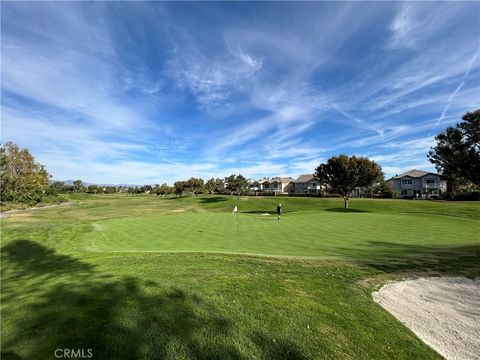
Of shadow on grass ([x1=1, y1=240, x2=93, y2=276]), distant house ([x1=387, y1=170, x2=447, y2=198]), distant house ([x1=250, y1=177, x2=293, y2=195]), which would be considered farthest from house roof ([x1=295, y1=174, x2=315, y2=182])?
shadow on grass ([x1=1, y1=240, x2=93, y2=276])

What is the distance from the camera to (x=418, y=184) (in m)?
90.2

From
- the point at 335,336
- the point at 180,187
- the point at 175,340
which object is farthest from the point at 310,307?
the point at 180,187

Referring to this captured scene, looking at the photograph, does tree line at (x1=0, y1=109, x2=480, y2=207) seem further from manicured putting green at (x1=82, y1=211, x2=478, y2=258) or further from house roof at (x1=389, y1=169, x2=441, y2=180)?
house roof at (x1=389, y1=169, x2=441, y2=180)

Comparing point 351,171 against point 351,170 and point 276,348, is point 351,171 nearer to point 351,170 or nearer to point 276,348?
point 351,170

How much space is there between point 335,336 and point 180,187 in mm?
113215

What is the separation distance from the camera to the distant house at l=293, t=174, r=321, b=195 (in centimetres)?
11674

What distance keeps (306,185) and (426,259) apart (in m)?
113

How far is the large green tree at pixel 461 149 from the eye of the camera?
56.6 feet

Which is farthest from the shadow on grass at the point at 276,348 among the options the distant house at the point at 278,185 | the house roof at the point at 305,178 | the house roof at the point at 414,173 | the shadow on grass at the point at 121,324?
the house roof at the point at 305,178

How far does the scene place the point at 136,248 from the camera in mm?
14570

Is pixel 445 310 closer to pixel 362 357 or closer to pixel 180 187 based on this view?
pixel 362 357

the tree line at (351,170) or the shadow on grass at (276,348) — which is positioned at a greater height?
the tree line at (351,170)

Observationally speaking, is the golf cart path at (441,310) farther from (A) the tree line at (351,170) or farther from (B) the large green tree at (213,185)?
(B) the large green tree at (213,185)

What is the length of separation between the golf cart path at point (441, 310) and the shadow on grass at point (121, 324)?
3.46 metres
